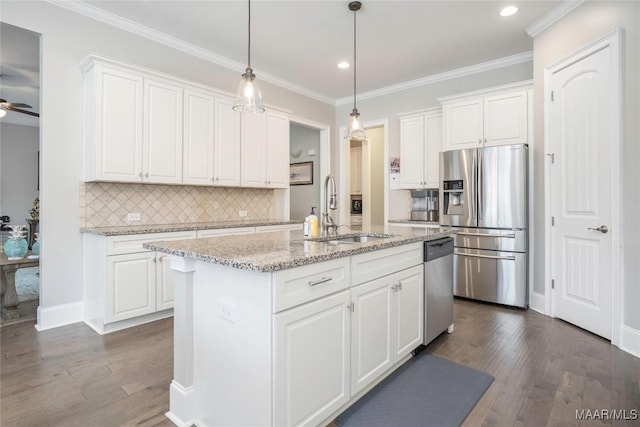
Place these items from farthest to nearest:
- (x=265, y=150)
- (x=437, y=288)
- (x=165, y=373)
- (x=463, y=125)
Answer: (x=265, y=150) → (x=463, y=125) → (x=437, y=288) → (x=165, y=373)

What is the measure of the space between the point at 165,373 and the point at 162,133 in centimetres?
226

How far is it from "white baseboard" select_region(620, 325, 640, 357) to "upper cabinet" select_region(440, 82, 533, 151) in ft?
6.71

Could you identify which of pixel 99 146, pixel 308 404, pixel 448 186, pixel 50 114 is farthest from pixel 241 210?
pixel 308 404

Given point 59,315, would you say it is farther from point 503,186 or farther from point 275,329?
point 503,186

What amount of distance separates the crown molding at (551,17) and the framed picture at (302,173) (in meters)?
3.74

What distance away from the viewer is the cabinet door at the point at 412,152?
4660mm

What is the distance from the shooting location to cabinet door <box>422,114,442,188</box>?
4500mm

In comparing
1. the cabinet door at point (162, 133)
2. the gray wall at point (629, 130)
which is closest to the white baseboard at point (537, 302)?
the gray wall at point (629, 130)

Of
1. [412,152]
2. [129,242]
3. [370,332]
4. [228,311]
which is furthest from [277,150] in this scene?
[228,311]

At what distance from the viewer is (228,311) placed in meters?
1.47

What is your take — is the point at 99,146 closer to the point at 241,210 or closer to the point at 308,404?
the point at 241,210

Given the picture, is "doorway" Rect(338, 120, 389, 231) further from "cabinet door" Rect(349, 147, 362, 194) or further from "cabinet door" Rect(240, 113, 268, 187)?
"cabinet door" Rect(240, 113, 268, 187)

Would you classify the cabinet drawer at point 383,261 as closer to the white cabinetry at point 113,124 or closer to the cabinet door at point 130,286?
the cabinet door at point 130,286

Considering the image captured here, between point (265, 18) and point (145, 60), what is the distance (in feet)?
4.48
